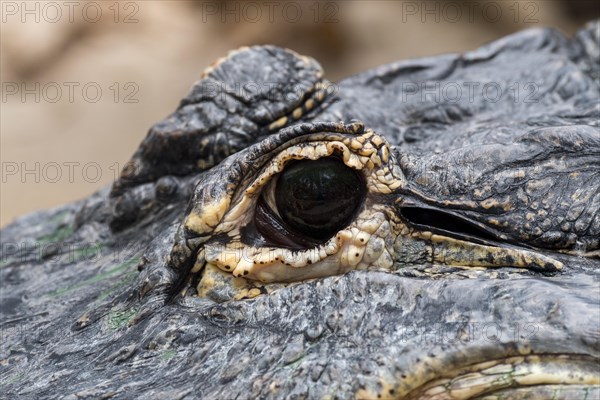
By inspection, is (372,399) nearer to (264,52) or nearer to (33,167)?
(264,52)

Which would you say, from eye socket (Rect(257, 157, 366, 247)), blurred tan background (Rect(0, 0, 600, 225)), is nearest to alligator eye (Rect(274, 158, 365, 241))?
eye socket (Rect(257, 157, 366, 247))

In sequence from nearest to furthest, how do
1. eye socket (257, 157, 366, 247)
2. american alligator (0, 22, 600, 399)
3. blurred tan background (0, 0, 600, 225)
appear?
american alligator (0, 22, 600, 399)
eye socket (257, 157, 366, 247)
blurred tan background (0, 0, 600, 225)

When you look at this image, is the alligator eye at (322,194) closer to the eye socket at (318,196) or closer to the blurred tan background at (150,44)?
the eye socket at (318,196)

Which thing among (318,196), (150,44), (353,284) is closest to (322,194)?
(318,196)

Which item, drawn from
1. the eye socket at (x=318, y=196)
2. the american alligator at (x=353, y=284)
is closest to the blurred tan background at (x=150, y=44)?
the american alligator at (x=353, y=284)

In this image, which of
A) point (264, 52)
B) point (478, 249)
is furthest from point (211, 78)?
point (478, 249)

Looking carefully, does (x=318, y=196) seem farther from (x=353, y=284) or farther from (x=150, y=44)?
(x=150, y=44)

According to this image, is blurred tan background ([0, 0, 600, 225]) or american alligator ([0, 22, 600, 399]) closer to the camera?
american alligator ([0, 22, 600, 399])

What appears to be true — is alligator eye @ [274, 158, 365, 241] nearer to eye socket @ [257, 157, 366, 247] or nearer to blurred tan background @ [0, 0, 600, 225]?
eye socket @ [257, 157, 366, 247]
